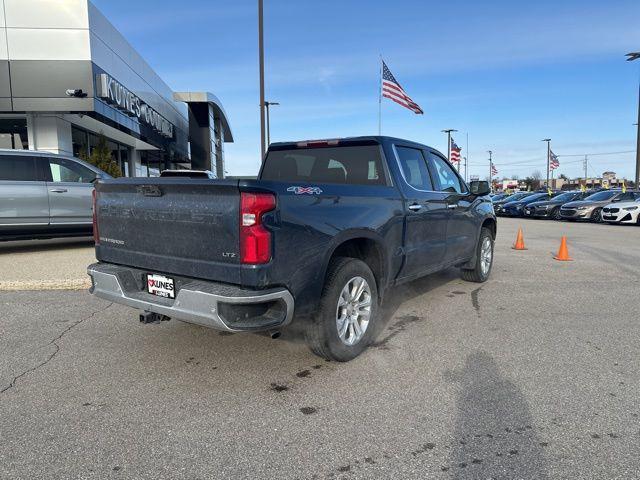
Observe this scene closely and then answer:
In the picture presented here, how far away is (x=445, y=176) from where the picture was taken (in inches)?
240

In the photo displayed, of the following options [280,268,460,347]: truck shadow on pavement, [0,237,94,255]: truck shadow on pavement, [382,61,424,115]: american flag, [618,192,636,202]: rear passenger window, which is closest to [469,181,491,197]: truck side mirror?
[280,268,460,347]: truck shadow on pavement

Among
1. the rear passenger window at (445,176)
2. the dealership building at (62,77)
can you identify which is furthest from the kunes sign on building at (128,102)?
the rear passenger window at (445,176)

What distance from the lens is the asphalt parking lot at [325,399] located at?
2637mm

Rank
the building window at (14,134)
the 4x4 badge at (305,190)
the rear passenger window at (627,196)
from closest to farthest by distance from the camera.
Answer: the 4x4 badge at (305,190) < the building window at (14,134) < the rear passenger window at (627,196)

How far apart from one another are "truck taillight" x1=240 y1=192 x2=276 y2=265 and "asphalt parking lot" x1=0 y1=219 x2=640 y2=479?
1031mm

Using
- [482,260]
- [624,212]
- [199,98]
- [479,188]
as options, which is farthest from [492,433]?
[199,98]

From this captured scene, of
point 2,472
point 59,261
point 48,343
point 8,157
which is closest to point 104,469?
A: point 2,472

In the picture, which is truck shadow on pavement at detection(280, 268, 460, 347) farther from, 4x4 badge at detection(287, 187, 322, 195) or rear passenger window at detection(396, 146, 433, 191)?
rear passenger window at detection(396, 146, 433, 191)

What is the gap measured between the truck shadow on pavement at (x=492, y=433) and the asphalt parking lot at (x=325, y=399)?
11 millimetres

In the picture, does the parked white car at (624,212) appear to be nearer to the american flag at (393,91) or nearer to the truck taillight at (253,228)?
the american flag at (393,91)

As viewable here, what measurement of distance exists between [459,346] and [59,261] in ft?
23.8

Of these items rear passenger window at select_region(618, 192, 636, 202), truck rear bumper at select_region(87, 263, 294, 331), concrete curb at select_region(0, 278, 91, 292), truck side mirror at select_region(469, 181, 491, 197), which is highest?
truck side mirror at select_region(469, 181, 491, 197)

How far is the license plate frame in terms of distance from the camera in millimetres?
3609

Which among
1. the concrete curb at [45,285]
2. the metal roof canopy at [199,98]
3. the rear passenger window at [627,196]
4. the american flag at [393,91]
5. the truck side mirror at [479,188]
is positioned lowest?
the concrete curb at [45,285]
